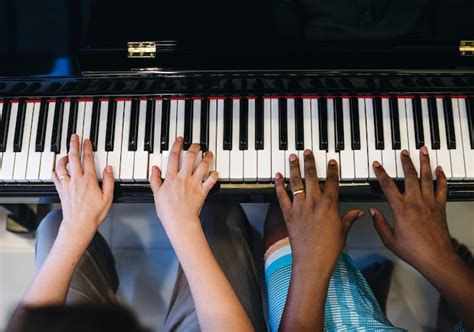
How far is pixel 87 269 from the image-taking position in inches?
54.4

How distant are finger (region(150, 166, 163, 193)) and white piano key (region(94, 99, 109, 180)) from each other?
9 cm

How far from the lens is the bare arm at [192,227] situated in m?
1.06

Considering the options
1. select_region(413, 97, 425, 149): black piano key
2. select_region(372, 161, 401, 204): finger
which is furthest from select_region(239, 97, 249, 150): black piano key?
select_region(413, 97, 425, 149): black piano key

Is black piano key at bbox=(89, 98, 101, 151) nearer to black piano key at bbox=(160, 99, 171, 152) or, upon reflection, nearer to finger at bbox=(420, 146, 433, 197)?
black piano key at bbox=(160, 99, 171, 152)

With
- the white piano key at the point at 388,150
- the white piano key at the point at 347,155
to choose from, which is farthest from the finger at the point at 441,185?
the white piano key at the point at 347,155

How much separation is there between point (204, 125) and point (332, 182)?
1.12ft

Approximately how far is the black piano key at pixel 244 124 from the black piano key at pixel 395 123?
356mm

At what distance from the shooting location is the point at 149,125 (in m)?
1.15

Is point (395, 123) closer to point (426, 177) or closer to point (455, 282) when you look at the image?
point (426, 177)

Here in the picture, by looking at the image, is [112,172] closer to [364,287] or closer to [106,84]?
[106,84]

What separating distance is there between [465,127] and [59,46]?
39.6 inches

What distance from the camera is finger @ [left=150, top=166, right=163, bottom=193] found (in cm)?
111

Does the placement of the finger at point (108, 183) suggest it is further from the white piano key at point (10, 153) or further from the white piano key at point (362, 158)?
the white piano key at point (362, 158)

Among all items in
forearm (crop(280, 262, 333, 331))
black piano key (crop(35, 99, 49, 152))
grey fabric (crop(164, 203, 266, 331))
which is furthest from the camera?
grey fabric (crop(164, 203, 266, 331))
